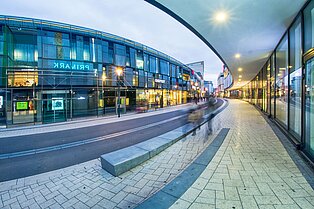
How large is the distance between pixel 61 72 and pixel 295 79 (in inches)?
768

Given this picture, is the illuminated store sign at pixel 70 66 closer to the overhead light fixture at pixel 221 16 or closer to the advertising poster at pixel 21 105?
the advertising poster at pixel 21 105

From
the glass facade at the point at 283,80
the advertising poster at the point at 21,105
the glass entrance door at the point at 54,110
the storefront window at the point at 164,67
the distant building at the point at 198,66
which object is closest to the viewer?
the glass facade at the point at 283,80

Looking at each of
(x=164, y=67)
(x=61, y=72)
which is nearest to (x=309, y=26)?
(x=61, y=72)

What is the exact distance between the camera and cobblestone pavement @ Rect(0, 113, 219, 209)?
2.59 metres

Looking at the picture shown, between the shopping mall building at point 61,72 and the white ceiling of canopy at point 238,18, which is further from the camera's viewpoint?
the shopping mall building at point 61,72

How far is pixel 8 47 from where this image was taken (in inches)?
657

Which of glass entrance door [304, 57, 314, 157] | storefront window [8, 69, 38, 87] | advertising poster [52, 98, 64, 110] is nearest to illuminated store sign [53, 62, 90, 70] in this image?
storefront window [8, 69, 38, 87]

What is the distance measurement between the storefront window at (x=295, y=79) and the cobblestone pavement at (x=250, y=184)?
1.76 meters

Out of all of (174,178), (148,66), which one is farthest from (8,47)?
(174,178)

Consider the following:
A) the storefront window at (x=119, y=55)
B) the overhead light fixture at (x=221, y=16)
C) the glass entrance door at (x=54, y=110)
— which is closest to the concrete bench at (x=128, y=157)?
the overhead light fixture at (x=221, y=16)

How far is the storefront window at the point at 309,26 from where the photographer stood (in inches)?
156

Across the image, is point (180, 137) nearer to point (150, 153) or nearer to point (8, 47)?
point (150, 153)

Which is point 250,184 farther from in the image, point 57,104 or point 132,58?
point 132,58

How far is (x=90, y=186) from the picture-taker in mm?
3062
